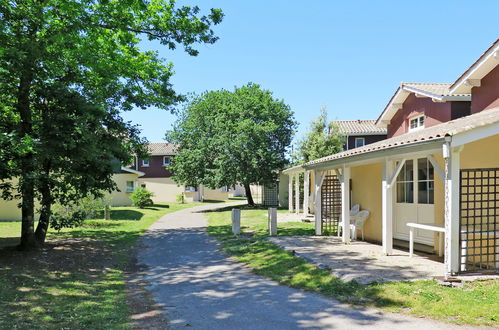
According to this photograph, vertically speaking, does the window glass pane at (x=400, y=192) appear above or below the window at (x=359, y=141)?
below

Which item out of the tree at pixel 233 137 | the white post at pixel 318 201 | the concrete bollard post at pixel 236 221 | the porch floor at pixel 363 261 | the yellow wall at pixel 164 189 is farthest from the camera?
the yellow wall at pixel 164 189

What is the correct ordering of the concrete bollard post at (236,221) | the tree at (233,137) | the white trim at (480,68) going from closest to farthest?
the white trim at (480,68) → the concrete bollard post at (236,221) → the tree at (233,137)

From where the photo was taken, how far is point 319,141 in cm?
3088

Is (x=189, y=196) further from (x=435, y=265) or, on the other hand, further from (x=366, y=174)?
(x=435, y=265)

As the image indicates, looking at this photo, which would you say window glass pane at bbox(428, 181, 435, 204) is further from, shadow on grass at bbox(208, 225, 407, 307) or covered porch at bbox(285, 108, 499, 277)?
shadow on grass at bbox(208, 225, 407, 307)

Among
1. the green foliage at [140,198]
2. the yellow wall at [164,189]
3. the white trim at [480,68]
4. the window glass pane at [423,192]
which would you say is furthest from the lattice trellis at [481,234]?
the yellow wall at [164,189]

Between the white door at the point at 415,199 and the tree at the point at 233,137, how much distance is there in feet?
51.0

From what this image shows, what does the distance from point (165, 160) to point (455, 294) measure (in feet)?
130

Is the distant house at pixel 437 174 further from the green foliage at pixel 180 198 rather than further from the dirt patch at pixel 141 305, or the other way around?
the green foliage at pixel 180 198

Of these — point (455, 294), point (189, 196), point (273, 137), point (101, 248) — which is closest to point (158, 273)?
point (101, 248)

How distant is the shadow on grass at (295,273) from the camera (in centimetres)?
615

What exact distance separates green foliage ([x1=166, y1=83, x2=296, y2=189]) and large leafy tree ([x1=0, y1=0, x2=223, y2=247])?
43.5 ft

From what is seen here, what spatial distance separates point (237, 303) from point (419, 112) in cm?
1308

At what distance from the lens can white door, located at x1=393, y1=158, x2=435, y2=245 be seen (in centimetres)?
1023
